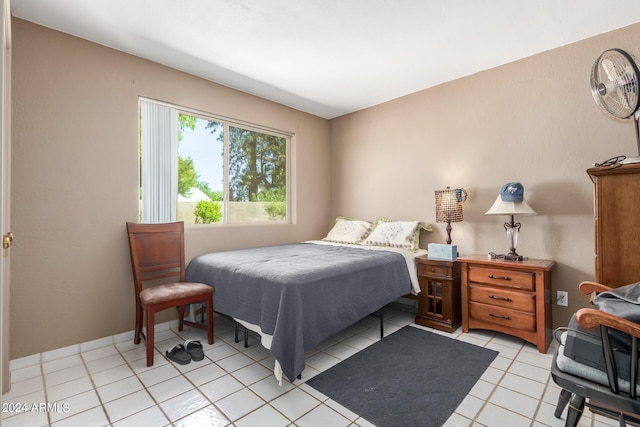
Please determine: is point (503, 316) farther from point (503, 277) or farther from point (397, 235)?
point (397, 235)

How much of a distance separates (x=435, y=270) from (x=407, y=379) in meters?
1.23

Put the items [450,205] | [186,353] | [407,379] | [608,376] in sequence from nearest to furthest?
1. [608,376]
2. [407,379]
3. [186,353]
4. [450,205]

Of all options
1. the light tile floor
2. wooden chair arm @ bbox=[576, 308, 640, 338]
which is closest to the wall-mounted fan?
wooden chair arm @ bbox=[576, 308, 640, 338]

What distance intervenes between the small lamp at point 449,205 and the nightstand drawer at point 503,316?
0.76 m

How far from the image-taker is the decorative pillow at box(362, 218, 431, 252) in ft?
11.6

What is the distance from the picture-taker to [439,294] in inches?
122

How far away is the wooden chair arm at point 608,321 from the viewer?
117cm

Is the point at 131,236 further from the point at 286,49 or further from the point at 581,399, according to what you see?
the point at 581,399

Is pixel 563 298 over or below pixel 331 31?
below

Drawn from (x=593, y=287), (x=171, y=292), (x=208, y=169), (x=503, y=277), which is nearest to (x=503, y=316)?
(x=503, y=277)

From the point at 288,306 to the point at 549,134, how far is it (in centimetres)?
281

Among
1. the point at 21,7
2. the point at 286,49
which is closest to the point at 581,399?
the point at 286,49

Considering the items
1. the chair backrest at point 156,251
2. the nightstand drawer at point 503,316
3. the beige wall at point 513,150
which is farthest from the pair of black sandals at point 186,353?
the beige wall at point 513,150

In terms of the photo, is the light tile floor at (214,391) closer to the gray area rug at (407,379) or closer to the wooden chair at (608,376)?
the gray area rug at (407,379)
